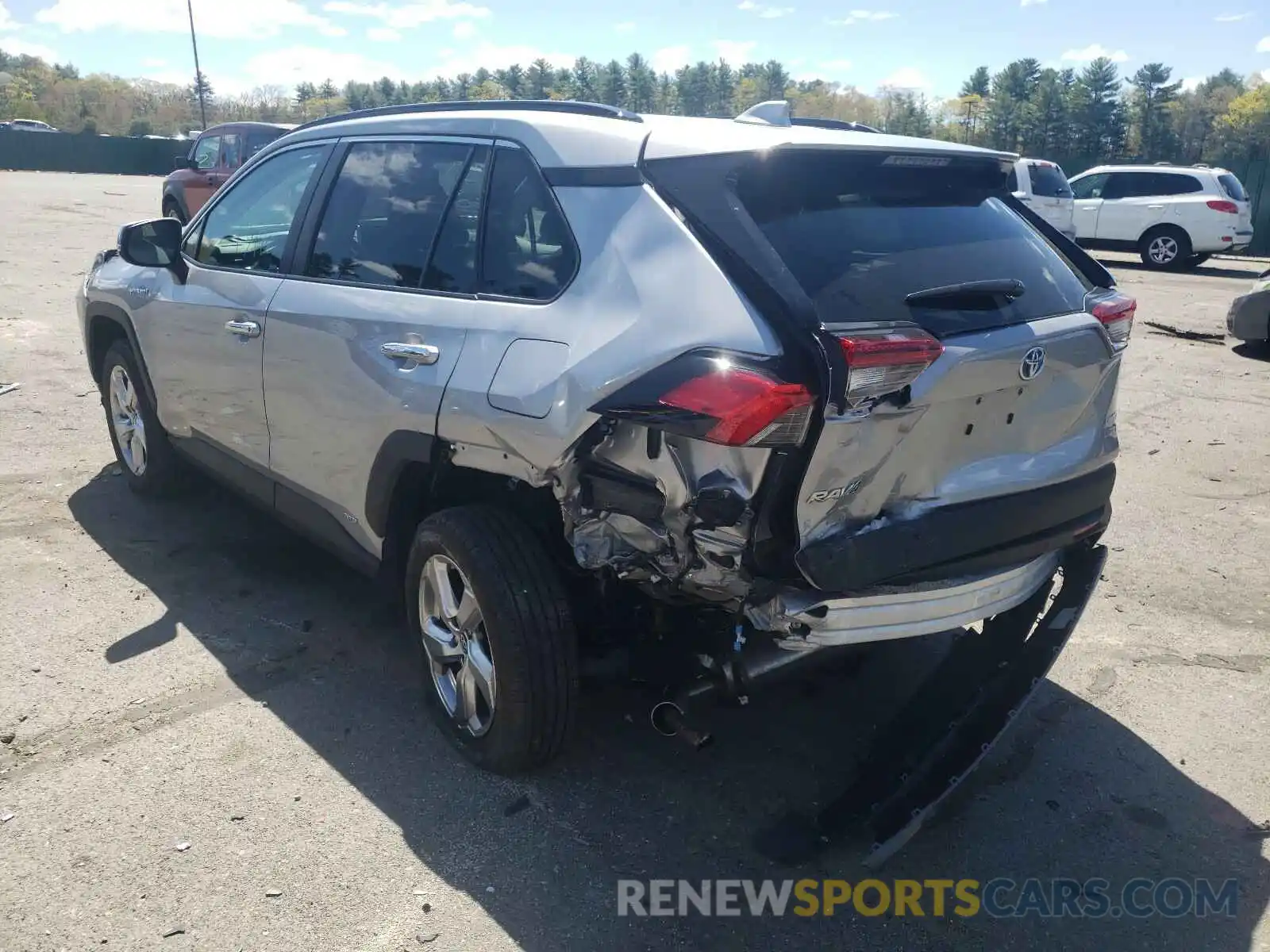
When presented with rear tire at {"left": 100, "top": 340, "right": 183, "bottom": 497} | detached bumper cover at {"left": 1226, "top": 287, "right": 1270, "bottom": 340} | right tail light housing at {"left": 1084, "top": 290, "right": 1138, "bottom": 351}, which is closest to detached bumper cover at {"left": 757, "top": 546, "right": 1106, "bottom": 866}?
right tail light housing at {"left": 1084, "top": 290, "right": 1138, "bottom": 351}

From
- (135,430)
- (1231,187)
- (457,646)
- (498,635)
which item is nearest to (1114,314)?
(498,635)

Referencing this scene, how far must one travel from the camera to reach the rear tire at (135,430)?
5027mm

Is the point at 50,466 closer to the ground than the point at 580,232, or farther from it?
closer to the ground

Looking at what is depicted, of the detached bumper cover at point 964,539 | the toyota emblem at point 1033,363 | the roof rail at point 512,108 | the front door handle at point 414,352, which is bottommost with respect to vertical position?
the detached bumper cover at point 964,539

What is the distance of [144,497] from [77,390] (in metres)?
2.67

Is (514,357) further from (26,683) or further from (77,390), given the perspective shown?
(77,390)

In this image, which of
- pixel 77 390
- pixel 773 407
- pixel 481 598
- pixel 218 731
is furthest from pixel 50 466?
pixel 773 407

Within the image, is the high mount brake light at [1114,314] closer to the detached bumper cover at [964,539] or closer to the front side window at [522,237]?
the detached bumper cover at [964,539]

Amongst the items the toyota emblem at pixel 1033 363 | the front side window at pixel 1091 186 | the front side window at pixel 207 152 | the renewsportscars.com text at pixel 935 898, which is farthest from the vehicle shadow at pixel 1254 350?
the front side window at pixel 207 152

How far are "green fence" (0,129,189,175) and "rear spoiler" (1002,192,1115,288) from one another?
177 ft

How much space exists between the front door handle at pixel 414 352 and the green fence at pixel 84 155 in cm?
5344

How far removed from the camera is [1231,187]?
1886cm

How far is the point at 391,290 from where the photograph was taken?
10.9 ft

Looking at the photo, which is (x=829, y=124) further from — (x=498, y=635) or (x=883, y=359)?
(x=498, y=635)
